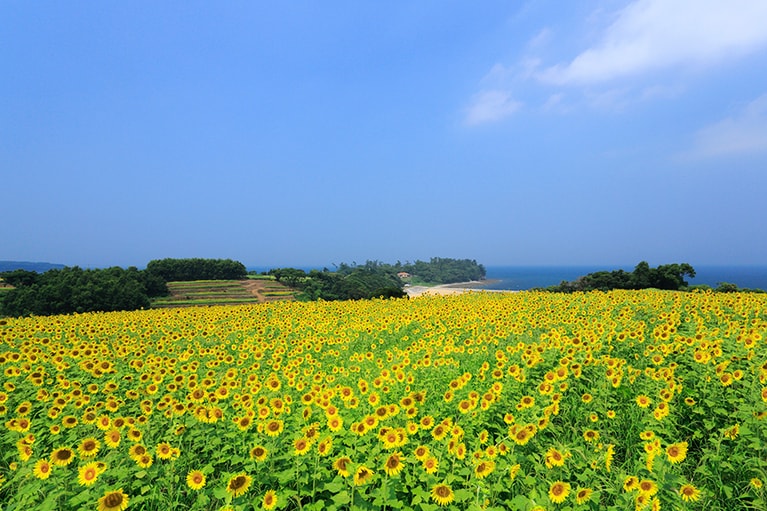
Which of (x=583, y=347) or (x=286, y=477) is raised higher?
(x=583, y=347)

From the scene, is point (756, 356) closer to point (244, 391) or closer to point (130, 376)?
point (244, 391)

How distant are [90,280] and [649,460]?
48569 millimetres

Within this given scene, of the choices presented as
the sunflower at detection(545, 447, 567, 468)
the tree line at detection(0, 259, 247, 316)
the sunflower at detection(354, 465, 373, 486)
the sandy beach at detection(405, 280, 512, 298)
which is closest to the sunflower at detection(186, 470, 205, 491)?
the sunflower at detection(354, 465, 373, 486)

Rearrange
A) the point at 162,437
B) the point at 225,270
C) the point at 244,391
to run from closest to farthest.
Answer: the point at 162,437 → the point at 244,391 → the point at 225,270

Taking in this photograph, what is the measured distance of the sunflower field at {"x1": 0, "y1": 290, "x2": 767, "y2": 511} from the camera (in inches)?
125

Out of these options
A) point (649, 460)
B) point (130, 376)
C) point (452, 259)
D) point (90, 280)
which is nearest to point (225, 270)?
point (90, 280)

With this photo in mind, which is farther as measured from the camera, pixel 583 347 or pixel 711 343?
pixel 583 347

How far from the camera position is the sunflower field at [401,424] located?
3188 mm

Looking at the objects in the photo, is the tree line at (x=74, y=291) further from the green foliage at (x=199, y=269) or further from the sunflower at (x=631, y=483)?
the sunflower at (x=631, y=483)

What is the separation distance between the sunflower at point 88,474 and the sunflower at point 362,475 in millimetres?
Answer: 2023

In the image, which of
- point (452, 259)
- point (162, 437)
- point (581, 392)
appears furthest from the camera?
point (452, 259)

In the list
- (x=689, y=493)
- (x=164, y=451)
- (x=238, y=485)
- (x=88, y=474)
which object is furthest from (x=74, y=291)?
(x=689, y=493)

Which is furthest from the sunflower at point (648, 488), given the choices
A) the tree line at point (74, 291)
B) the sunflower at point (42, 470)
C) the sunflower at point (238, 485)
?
the tree line at point (74, 291)

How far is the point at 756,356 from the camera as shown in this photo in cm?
542
